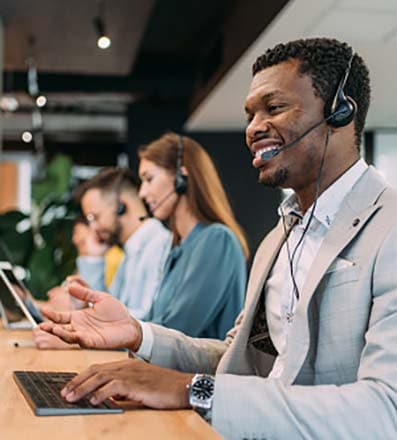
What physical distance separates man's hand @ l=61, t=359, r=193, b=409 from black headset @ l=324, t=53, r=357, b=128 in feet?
1.80

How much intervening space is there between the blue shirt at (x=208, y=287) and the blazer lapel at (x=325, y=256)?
88 cm

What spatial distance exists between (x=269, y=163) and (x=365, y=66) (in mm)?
288

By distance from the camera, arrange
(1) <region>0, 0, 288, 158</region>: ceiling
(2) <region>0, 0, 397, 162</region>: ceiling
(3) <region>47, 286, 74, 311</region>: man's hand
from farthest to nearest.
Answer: (1) <region>0, 0, 288, 158</region>: ceiling < (2) <region>0, 0, 397, 162</region>: ceiling < (3) <region>47, 286, 74, 311</region>: man's hand

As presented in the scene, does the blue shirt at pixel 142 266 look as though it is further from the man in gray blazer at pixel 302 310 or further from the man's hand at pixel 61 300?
the man in gray blazer at pixel 302 310

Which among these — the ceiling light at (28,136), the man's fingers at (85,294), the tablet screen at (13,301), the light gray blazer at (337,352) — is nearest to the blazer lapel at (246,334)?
the light gray blazer at (337,352)

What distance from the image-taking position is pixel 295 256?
1520 millimetres

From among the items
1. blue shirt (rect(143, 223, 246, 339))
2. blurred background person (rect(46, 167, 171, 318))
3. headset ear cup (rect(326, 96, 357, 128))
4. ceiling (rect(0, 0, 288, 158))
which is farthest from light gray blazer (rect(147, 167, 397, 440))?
ceiling (rect(0, 0, 288, 158))

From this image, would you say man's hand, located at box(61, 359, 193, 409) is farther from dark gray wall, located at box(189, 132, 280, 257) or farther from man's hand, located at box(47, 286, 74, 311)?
dark gray wall, located at box(189, 132, 280, 257)

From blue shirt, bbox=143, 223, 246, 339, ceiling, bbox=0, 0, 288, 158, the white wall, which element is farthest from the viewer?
ceiling, bbox=0, 0, 288, 158

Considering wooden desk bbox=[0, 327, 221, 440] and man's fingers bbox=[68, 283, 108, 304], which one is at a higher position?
man's fingers bbox=[68, 283, 108, 304]

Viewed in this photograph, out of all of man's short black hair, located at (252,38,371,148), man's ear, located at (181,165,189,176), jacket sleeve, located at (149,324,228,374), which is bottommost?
jacket sleeve, located at (149,324,228,374)

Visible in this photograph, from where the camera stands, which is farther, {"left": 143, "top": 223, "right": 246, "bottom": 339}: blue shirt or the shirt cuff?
{"left": 143, "top": 223, "right": 246, "bottom": 339}: blue shirt

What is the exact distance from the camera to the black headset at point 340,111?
1407 millimetres

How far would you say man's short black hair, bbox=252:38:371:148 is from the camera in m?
1.45
